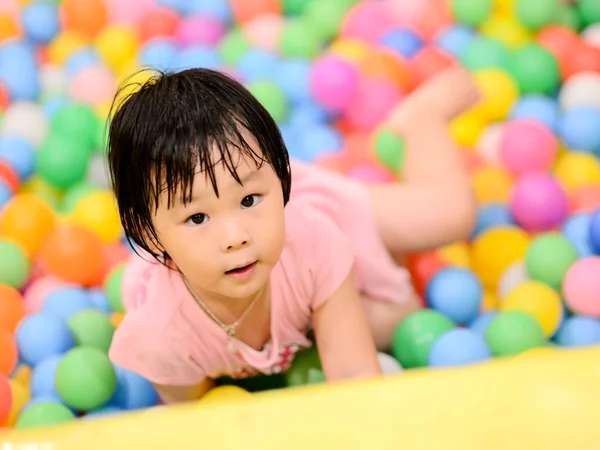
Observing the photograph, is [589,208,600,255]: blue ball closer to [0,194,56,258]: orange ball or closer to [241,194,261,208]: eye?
[241,194,261,208]: eye

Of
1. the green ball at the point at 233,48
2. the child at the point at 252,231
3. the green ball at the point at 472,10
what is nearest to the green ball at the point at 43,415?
the child at the point at 252,231

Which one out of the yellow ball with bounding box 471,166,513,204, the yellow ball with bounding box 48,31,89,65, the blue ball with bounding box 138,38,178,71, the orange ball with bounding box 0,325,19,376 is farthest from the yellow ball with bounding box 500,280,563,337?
the yellow ball with bounding box 48,31,89,65

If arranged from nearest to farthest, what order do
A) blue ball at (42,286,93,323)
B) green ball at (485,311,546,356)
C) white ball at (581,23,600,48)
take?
green ball at (485,311,546,356)
blue ball at (42,286,93,323)
white ball at (581,23,600,48)

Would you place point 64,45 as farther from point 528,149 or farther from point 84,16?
point 528,149

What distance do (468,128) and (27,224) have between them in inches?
29.0

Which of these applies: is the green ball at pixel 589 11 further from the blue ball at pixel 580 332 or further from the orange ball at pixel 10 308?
the orange ball at pixel 10 308

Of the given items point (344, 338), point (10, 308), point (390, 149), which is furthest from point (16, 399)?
point (390, 149)

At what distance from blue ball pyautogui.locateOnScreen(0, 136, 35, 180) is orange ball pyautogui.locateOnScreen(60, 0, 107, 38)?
1.21 feet

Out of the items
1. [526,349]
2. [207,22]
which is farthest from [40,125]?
[526,349]

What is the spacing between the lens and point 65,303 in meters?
1.15

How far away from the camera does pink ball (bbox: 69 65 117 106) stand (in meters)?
1.53

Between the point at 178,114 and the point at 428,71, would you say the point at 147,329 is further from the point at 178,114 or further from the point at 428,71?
the point at 428,71

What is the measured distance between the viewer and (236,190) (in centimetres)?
75

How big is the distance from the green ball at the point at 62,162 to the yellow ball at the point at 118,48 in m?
0.29
